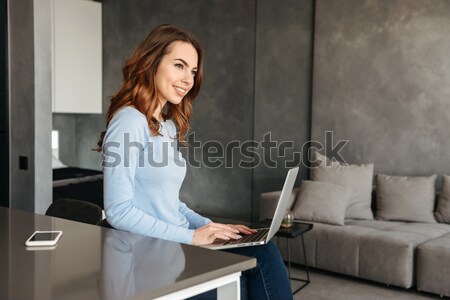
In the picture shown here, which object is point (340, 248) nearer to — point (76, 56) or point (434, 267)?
point (434, 267)

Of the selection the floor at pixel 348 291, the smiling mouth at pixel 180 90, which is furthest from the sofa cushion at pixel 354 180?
the smiling mouth at pixel 180 90

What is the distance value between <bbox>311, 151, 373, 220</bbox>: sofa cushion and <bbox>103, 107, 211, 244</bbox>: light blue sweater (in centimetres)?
281

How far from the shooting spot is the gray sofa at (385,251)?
11.8 ft

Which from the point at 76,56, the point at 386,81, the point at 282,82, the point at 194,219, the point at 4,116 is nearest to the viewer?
the point at 194,219

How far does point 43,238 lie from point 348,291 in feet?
8.79

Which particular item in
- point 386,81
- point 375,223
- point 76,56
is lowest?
point 375,223

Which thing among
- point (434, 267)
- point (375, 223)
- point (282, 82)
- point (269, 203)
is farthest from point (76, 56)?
point (434, 267)

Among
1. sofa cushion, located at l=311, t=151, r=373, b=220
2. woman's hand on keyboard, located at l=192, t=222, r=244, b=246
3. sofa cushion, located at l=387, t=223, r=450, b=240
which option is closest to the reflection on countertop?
woman's hand on keyboard, located at l=192, t=222, r=244, b=246

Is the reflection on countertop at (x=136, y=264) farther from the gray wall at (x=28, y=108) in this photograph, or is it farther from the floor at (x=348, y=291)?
the floor at (x=348, y=291)

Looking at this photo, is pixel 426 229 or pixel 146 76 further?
pixel 426 229

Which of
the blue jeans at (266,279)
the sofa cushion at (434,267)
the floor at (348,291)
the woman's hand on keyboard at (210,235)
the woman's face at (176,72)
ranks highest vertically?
the woman's face at (176,72)

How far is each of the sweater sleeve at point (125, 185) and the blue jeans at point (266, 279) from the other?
0.27m

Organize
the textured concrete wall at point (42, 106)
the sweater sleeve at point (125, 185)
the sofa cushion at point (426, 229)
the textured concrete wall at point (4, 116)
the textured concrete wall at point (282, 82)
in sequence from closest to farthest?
1. the sweater sleeve at point (125, 185)
2. the textured concrete wall at point (42, 106)
3. the textured concrete wall at point (4, 116)
4. the sofa cushion at point (426, 229)
5. the textured concrete wall at point (282, 82)

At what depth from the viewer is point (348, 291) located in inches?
146
